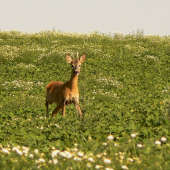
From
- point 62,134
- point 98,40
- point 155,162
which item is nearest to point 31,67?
point 98,40

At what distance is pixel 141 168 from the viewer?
3.88 metres

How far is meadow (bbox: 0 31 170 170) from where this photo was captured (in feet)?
13.6

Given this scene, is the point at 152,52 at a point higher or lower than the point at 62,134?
higher

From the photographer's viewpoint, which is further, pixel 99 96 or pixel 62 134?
pixel 99 96

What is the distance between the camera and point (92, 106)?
9938 mm

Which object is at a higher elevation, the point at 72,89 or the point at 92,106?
the point at 72,89

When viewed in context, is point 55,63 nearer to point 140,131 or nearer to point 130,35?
point 130,35

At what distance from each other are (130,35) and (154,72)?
10.4 meters

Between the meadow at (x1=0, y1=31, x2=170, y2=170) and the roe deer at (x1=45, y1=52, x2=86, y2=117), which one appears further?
the roe deer at (x1=45, y1=52, x2=86, y2=117)

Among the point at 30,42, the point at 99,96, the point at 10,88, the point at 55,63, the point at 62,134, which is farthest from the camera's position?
the point at 30,42

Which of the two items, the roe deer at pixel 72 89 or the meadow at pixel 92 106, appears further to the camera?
the roe deer at pixel 72 89

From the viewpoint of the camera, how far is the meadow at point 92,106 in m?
4.15

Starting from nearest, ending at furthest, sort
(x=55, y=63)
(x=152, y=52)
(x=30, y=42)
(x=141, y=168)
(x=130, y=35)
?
(x=141, y=168) → (x=55, y=63) → (x=152, y=52) → (x=30, y=42) → (x=130, y=35)

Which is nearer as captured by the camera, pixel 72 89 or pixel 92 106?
pixel 72 89
